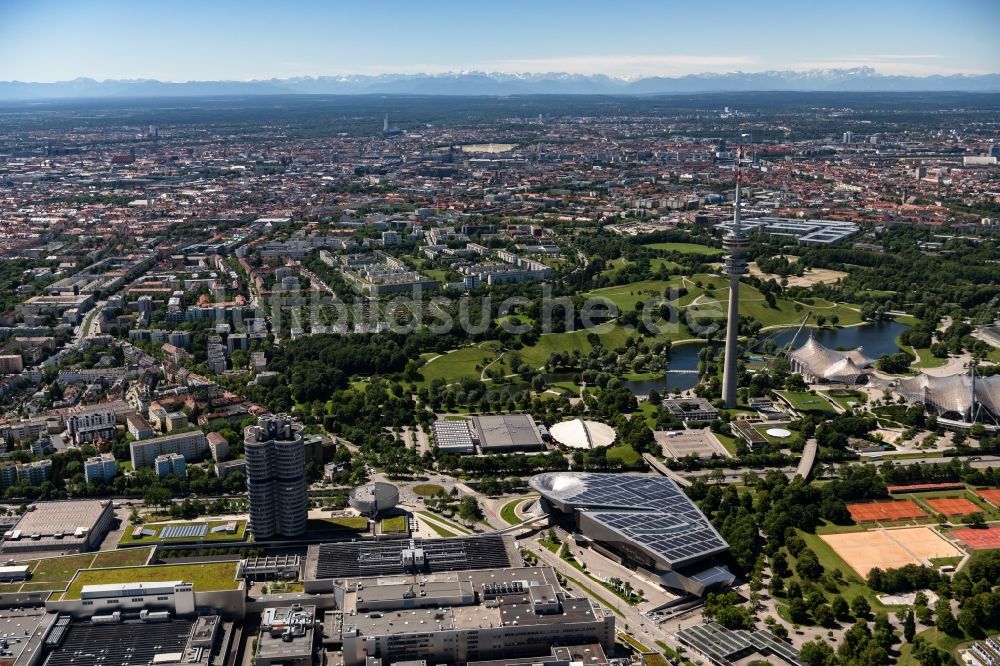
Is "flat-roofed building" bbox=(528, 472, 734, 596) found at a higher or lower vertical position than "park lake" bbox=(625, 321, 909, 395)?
higher

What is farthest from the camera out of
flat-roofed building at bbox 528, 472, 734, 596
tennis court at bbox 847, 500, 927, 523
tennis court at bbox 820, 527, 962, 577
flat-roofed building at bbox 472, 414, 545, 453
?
flat-roofed building at bbox 472, 414, 545, 453

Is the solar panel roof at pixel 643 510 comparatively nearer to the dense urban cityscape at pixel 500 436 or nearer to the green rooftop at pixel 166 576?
the dense urban cityscape at pixel 500 436

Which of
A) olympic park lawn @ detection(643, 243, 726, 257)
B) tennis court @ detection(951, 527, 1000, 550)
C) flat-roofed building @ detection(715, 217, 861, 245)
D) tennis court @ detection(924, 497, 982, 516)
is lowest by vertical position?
tennis court @ detection(924, 497, 982, 516)

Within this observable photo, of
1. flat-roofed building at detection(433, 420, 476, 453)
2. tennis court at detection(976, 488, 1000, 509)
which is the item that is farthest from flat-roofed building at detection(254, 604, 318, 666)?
tennis court at detection(976, 488, 1000, 509)

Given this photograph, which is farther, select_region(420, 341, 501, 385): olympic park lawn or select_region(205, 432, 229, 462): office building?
select_region(420, 341, 501, 385): olympic park lawn

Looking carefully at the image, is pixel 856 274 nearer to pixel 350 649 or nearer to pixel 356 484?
pixel 356 484

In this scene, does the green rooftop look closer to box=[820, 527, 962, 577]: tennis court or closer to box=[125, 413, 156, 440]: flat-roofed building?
box=[125, 413, 156, 440]: flat-roofed building
